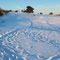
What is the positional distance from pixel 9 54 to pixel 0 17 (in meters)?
5.69

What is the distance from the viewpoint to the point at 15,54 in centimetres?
270

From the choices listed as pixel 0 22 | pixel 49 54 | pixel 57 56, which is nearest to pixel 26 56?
pixel 49 54

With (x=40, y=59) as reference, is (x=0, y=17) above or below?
above

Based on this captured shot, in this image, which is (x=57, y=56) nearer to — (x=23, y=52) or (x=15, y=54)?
(x=23, y=52)

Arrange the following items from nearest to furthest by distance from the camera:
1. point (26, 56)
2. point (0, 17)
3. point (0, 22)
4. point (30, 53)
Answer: point (26, 56) → point (30, 53) → point (0, 22) → point (0, 17)

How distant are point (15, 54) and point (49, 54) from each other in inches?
36.1

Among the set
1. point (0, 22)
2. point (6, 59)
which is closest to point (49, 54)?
point (6, 59)

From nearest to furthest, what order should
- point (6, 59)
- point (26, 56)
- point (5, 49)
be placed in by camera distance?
1. point (6, 59)
2. point (26, 56)
3. point (5, 49)

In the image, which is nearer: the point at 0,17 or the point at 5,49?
the point at 5,49

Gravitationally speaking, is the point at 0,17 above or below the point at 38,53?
above

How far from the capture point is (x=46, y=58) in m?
2.52

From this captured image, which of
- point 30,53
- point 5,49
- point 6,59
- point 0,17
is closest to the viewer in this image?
point 6,59

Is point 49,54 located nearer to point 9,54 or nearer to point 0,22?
point 9,54

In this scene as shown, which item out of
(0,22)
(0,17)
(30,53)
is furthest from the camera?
(0,17)
